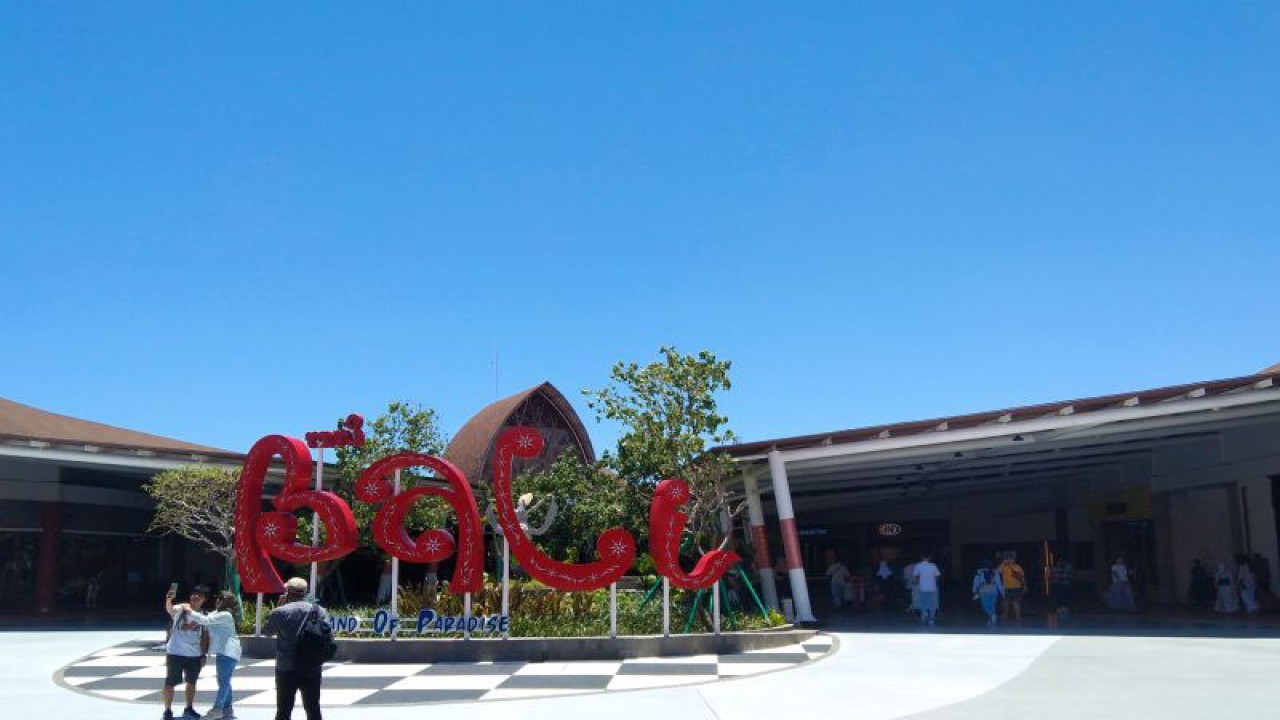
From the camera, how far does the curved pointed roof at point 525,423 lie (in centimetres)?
3491

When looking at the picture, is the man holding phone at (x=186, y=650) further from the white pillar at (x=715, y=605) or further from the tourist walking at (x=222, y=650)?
the white pillar at (x=715, y=605)

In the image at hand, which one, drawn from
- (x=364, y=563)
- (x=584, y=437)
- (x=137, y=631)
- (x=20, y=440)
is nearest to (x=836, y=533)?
(x=584, y=437)

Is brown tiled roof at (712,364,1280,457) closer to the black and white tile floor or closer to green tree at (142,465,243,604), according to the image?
the black and white tile floor

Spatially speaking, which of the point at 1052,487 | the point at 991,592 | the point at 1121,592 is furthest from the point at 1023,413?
the point at 1052,487

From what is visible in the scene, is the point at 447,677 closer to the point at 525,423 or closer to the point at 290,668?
the point at 290,668

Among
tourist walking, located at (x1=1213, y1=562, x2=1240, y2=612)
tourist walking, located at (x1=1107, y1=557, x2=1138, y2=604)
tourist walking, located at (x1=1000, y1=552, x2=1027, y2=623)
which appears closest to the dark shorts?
tourist walking, located at (x1=1000, y1=552, x2=1027, y2=623)

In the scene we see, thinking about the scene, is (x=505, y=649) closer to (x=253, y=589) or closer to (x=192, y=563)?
Answer: (x=253, y=589)

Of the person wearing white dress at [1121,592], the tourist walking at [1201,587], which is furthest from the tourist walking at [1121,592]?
the tourist walking at [1201,587]

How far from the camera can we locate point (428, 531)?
1492 cm

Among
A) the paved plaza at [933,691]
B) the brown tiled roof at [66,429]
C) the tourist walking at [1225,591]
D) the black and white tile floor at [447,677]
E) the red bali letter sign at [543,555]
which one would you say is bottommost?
the black and white tile floor at [447,677]

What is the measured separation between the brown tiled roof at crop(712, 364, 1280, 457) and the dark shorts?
1193 cm

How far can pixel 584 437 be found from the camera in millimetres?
37656

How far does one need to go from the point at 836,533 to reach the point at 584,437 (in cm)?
937

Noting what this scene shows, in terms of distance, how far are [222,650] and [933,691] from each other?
738 cm
